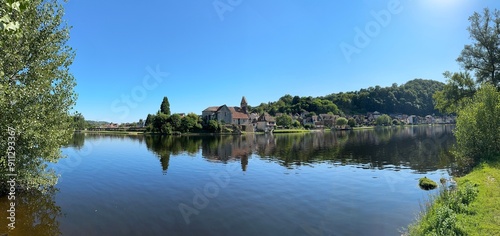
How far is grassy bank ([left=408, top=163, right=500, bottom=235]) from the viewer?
428 inches

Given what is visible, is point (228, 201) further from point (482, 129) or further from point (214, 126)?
point (214, 126)

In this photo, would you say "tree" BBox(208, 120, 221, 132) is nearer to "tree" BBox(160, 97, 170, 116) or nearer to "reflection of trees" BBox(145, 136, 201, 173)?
"tree" BBox(160, 97, 170, 116)

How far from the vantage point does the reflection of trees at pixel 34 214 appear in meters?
14.5

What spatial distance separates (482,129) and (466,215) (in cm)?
2122

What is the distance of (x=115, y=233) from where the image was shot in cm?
1424

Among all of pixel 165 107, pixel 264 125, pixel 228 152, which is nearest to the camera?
pixel 228 152

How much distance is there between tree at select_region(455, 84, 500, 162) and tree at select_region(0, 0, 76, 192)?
122 ft

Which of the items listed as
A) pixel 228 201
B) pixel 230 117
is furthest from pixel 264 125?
pixel 228 201

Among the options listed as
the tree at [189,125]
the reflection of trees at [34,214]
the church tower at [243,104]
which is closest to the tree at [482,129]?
the reflection of trees at [34,214]

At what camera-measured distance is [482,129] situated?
28.0m

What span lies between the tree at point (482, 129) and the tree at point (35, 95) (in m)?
37.1

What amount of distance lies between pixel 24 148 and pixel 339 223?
19.9 metres

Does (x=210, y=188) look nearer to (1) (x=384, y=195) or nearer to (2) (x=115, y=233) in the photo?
(2) (x=115, y=233)

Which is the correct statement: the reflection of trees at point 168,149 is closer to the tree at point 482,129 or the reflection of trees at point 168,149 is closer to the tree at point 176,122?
the tree at point 482,129
